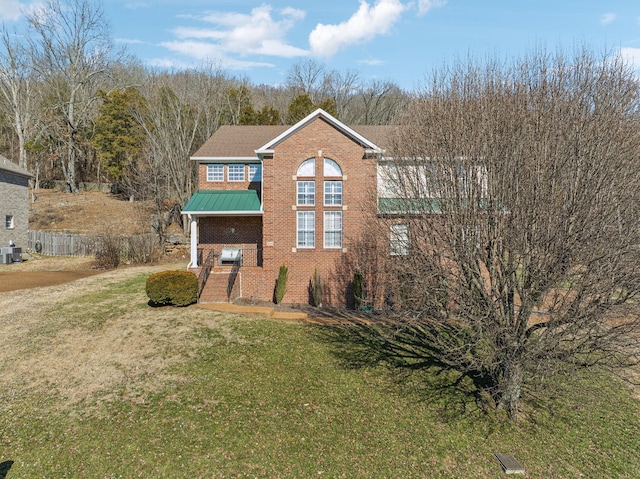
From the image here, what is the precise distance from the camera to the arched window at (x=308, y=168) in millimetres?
15875

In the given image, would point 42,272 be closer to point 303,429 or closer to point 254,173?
point 254,173

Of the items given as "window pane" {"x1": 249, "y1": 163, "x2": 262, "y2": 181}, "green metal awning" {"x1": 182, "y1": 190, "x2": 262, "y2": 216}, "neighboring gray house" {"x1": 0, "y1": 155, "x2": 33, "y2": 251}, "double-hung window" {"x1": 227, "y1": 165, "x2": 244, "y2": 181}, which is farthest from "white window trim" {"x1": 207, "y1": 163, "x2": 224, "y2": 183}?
"neighboring gray house" {"x1": 0, "y1": 155, "x2": 33, "y2": 251}

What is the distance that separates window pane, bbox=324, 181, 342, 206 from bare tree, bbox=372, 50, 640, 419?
21.1ft

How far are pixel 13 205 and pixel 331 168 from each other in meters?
26.1

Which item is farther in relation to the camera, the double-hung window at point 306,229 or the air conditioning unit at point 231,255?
the air conditioning unit at point 231,255

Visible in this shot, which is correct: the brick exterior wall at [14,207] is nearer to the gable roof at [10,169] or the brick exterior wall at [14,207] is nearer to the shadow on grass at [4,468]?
the gable roof at [10,169]

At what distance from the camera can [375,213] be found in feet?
36.7

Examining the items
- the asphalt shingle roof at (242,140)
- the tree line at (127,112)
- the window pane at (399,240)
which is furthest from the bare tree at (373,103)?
the window pane at (399,240)

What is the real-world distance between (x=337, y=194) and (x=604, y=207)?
35.8 ft

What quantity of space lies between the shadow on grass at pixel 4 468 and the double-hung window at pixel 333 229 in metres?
12.1

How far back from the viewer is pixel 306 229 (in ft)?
52.6

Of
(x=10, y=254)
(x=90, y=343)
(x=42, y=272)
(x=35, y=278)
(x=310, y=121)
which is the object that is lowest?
(x=90, y=343)

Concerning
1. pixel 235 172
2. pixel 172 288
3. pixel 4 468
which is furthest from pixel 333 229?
pixel 4 468

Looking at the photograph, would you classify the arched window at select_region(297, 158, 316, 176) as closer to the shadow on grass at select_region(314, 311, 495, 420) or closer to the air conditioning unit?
the air conditioning unit
